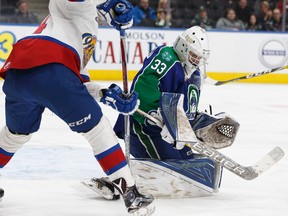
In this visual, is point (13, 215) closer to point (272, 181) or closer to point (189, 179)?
point (189, 179)

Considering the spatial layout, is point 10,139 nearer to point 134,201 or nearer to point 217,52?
point 134,201

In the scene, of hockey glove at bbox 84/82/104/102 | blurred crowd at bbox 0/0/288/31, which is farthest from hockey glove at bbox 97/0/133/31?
blurred crowd at bbox 0/0/288/31

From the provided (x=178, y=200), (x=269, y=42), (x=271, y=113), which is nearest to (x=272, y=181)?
(x=178, y=200)

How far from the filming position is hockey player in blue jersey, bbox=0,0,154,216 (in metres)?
2.66

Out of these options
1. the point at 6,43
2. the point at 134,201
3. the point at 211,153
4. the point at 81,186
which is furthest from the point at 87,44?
the point at 6,43

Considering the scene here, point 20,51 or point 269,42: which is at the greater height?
point 20,51

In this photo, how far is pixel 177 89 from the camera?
11.0 feet

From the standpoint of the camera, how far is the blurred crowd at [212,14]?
923 centimetres

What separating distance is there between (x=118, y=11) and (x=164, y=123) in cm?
51

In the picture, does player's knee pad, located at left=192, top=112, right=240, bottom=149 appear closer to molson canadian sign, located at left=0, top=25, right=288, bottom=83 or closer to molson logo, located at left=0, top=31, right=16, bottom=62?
molson logo, located at left=0, top=31, right=16, bottom=62

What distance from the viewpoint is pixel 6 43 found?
835cm

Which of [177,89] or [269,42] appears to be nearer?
[177,89]

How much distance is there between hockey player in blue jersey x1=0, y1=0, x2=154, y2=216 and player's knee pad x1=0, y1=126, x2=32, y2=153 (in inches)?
1.0

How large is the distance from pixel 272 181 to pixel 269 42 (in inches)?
228
